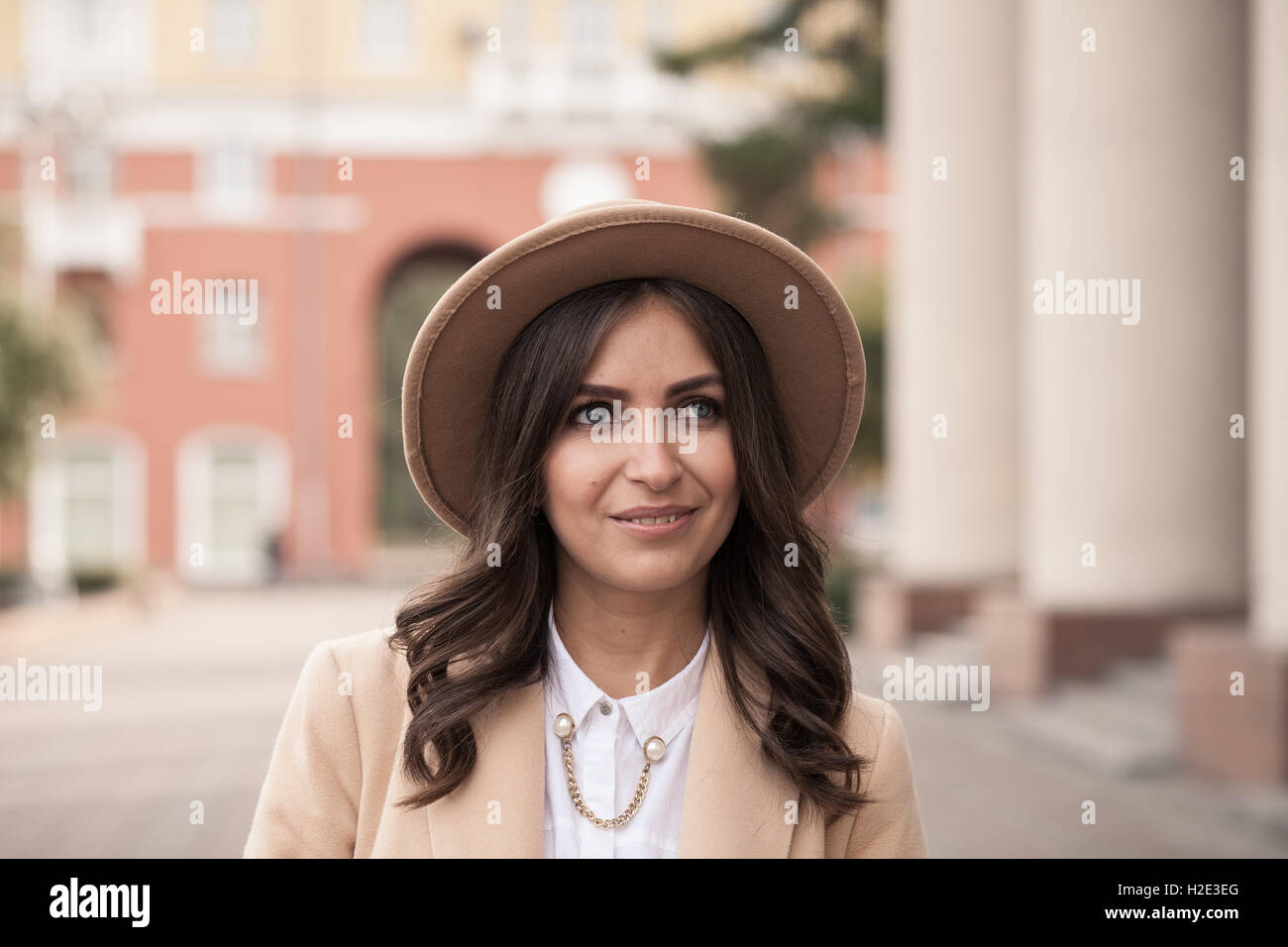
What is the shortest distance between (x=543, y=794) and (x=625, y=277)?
2.44 ft

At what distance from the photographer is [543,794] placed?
1.95 meters

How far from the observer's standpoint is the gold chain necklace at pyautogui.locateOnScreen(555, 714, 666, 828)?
199 centimetres

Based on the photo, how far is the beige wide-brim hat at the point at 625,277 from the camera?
6.34 feet

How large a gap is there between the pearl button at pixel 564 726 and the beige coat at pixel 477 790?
0.03m

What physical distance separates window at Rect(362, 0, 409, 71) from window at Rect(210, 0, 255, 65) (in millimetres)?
2463

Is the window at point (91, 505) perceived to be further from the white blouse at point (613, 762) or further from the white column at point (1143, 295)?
the white blouse at point (613, 762)

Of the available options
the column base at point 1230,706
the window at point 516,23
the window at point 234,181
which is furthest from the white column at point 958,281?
the window at point 234,181

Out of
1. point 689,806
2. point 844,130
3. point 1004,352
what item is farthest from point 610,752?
point 844,130

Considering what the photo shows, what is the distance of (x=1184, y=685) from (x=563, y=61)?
950 inches

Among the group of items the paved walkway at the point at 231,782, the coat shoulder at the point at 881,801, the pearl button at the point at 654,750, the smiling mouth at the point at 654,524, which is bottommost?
the paved walkway at the point at 231,782

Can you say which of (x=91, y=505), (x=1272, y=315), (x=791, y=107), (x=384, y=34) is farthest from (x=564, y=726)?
(x=91, y=505)

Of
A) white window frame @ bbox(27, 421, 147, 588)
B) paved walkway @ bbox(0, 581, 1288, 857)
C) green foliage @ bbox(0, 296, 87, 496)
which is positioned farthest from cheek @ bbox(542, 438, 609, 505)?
white window frame @ bbox(27, 421, 147, 588)

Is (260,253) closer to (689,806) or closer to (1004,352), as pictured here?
(1004,352)

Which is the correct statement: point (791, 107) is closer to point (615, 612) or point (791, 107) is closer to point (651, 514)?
point (615, 612)
